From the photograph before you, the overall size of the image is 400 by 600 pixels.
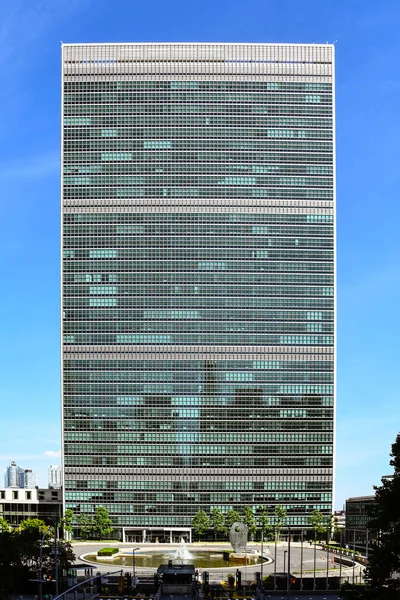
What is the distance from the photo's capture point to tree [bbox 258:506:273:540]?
19038 cm

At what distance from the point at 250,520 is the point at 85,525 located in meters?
45.4

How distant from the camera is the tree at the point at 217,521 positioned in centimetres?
18862

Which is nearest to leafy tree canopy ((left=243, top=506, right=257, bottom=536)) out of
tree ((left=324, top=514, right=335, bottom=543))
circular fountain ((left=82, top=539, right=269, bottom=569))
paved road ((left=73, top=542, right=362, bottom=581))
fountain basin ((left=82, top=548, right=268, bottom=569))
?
paved road ((left=73, top=542, right=362, bottom=581))

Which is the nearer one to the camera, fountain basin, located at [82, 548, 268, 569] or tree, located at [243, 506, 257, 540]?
fountain basin, located at [82, 548, 268, 569]

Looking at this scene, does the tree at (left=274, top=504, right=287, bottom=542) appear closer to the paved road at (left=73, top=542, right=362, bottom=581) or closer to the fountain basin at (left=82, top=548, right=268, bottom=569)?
the paved road at (left=73, top=542, right=362, bottom=581)

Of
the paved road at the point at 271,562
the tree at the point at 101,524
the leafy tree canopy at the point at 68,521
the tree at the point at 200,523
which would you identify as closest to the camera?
the paved road at the point at 271,562

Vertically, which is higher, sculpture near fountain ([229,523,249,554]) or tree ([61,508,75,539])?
sculpture near fountain ([229,523,249,554])

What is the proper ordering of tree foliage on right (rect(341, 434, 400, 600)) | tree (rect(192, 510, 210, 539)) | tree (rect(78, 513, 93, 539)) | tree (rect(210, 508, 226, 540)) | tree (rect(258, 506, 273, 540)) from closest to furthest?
tree foliage on right (rect(341, 434, 400, 600)), tree (rect(210, 508, 226, 540)), tree (rect(192, 510, 210, 539)), tree (rect(258, 506, 273, 540)), tree (rect(78, 513, 93, 539))

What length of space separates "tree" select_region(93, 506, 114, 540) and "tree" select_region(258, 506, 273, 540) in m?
41.4

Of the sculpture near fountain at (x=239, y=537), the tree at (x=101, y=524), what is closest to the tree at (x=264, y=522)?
the tree at (x=101, y=524)

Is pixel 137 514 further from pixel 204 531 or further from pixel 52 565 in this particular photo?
pixel 52 565

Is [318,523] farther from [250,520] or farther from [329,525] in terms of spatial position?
[250,520]

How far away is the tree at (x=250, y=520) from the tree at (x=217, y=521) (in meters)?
6.27

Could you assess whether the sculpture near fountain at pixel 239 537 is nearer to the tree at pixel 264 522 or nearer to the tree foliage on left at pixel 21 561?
the tree foliage on left at pixel 21 561
